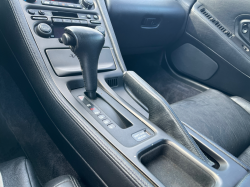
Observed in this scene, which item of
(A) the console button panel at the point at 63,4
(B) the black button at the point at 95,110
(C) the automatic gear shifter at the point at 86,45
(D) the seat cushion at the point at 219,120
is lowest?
(D) the seat cushion at the point at 219,120

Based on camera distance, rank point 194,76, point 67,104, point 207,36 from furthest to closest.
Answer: point 194,76 < point 207,36 < point 67,104

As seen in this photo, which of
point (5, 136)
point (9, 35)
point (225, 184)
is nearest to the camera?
point (225, 184)

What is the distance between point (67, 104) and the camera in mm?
628

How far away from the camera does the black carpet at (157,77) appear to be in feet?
5.35

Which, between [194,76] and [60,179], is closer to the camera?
[60,179]

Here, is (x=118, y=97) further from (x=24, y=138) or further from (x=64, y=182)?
(x=24, y=138)

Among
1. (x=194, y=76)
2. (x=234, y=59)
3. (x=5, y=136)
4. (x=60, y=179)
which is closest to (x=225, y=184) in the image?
(x=60, y=179)

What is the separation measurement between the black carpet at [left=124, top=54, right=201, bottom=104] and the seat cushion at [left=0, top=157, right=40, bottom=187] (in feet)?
4.13

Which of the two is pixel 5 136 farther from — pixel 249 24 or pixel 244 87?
pixel 249 24

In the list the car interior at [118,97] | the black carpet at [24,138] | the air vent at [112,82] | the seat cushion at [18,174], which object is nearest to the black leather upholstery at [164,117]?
the car interior at [118,97]

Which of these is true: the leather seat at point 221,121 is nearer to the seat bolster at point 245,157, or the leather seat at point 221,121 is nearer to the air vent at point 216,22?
the seat bolster at point 245,157

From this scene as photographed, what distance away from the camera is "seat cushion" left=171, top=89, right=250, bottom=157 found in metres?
0.87

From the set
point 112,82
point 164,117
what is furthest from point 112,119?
point 112,82

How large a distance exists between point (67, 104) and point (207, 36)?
1242 millimetres
